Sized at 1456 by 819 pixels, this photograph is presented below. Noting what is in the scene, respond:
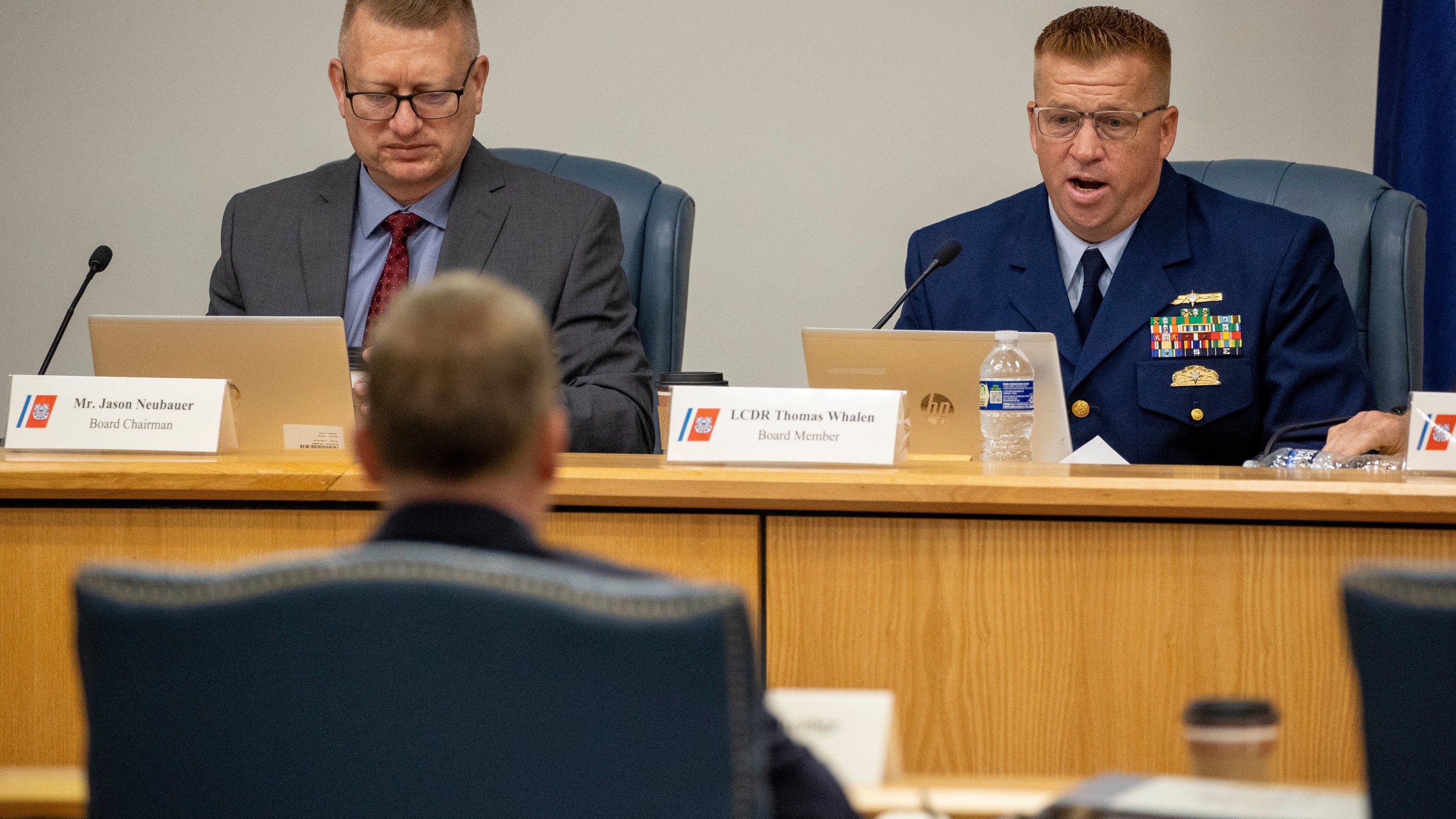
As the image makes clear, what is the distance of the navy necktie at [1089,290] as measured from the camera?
239 centimetres

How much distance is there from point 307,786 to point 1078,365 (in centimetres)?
186

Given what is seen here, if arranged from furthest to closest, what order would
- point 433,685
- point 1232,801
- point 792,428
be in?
1. point 792,428
2. point 1232,801
3. point 433,685

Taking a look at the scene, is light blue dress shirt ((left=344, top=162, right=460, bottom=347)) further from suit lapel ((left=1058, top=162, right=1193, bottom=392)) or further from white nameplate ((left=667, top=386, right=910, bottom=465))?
suit lapel ((left=1058, top=162, right=1193, bottom=392))

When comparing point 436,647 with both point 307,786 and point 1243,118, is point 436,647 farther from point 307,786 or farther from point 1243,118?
point 1243,118

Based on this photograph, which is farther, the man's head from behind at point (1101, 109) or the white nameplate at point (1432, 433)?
the man's head from behind at point (1101, 109)

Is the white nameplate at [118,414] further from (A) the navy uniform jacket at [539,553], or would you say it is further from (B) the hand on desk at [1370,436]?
(B) the hand on desk at [1370,436]

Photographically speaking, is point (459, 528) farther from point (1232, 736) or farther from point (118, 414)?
point (118, 414)

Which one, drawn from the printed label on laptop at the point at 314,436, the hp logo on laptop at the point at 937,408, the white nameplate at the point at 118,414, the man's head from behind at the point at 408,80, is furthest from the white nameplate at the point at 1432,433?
the man's head from behind at the point at 408,80

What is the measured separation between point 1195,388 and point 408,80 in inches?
57.3

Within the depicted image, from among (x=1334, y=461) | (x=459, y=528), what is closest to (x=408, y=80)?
(x=1334, y=461)

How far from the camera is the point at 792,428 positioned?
1595 millimetres

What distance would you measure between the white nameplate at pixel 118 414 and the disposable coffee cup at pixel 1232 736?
49.5 inches

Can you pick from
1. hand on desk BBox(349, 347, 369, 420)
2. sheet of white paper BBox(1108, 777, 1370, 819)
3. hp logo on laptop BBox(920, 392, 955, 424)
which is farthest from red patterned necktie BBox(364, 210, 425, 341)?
sheet of white paper BBox(1108, 777, 1370, 819)

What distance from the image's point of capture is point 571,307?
2.34 metres
